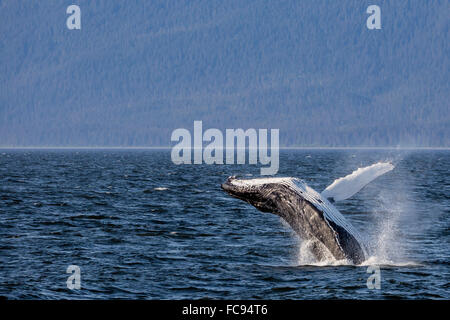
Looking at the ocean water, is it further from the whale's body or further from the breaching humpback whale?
the breaching humpback whale

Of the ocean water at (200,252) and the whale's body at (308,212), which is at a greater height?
the whale's body at (308,212)

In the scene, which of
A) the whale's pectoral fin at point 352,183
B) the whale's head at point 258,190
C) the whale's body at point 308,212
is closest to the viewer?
the whale's body at point 308,212

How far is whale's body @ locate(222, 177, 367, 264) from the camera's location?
626 inches

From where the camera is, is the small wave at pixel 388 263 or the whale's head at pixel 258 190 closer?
the whale's head at pixel 258 190

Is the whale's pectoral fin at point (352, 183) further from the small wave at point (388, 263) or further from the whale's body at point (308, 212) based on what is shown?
the small wave at point (388, 263)

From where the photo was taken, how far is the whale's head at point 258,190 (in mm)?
16672

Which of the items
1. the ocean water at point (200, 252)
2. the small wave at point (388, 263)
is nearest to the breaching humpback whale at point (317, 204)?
the ocean water at point (200, 252)

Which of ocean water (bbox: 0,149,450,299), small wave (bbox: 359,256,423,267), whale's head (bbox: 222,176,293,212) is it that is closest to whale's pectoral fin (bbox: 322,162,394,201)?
whale's head (bbox: 222,176,293,212)

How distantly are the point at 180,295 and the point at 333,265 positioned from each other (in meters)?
3.91

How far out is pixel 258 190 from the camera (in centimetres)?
1681

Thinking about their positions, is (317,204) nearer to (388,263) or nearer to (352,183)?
(352,183)
